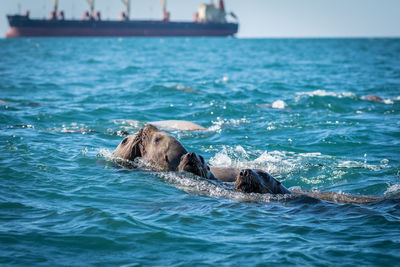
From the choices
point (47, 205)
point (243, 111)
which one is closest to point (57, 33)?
point (243, 111)

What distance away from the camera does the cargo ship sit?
10644 cm

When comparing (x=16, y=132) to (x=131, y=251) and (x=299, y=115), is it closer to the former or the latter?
(x=131, y=251)

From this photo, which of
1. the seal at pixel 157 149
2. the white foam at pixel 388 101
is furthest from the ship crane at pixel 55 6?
the seal at pixel 157 149

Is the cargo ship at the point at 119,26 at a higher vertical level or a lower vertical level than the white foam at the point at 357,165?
higher

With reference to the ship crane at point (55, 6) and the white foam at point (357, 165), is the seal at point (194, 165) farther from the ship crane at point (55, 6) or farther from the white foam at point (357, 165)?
the ship crane at point (55, 6)

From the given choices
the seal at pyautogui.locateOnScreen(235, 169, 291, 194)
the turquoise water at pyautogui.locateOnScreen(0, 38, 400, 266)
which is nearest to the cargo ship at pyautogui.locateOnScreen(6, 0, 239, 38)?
the turquoise water at pyautogui.locateOnScreen(0, 38, 400, 266)

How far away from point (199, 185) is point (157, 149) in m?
1.12

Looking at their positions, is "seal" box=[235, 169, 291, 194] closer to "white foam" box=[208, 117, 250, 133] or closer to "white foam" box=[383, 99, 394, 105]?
"white foam" box=[208, 117, 250, 133]

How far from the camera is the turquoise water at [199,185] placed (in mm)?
5281

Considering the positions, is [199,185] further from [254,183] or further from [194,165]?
[254,183]

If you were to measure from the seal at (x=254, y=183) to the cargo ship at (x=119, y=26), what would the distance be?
106 metres

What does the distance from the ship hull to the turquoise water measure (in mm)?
93852

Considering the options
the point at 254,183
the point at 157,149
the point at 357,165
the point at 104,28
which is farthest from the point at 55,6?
the point at 254,183

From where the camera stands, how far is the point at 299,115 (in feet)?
50.6
